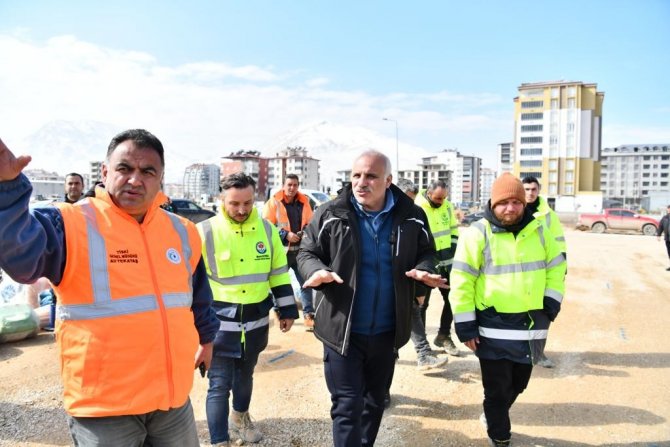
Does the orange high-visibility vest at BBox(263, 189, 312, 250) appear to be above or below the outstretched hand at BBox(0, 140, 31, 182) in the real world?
below

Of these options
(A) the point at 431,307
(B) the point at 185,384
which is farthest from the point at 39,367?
(A) the point at 431,307

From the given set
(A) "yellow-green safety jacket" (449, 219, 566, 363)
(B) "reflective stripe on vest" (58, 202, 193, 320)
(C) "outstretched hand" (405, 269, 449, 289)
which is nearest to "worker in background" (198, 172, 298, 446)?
(C) "outstretched hand" (405, 269, 449, 289)

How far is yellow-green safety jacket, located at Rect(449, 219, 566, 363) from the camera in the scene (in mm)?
3182

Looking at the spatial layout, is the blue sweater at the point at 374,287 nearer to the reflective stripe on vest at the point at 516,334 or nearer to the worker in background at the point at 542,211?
the reflective stripe on vest at the point at 516,334

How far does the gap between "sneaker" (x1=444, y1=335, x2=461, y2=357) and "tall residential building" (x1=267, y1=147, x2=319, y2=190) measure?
411ft

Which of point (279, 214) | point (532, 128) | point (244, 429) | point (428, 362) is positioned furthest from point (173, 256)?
point (532, 128)

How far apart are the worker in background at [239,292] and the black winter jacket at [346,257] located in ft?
1.31

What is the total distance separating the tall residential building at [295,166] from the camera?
133 m

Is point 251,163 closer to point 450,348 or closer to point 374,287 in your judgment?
point 450,348

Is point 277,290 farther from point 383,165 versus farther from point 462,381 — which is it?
point 462,381

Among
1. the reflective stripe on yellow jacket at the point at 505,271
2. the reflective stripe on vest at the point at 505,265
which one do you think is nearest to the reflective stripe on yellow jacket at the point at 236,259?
the reflective stripe on yellow jacket at the point at 505,271

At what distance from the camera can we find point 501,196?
324 centimetres

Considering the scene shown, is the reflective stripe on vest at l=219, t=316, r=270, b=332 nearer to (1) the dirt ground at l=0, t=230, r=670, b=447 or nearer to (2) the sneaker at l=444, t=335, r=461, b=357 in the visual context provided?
(1) the dirt ground at l=0, t=230, r=670, b=447

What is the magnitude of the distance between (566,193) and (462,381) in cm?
8538
